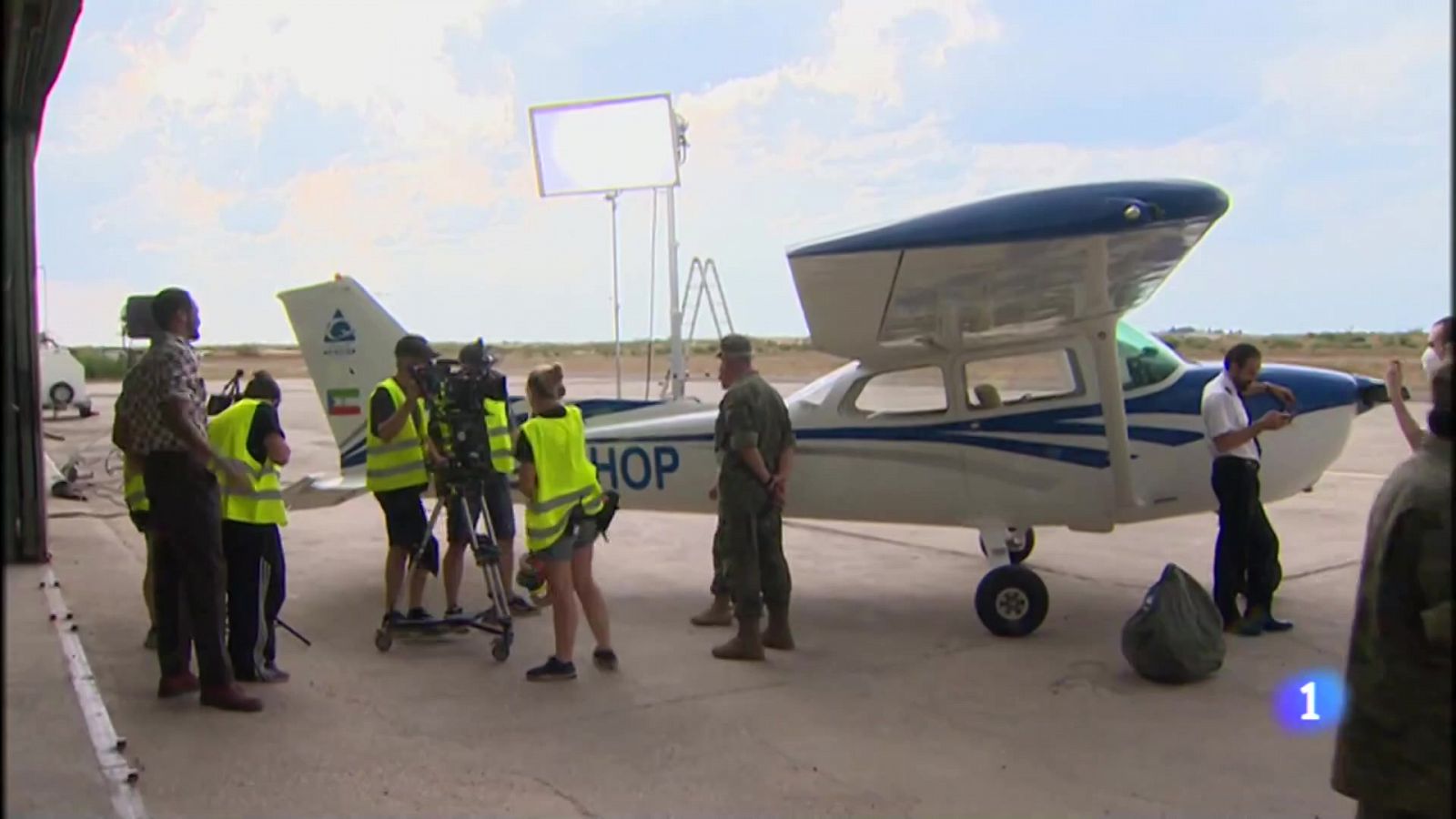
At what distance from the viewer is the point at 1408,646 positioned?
2.21 meters

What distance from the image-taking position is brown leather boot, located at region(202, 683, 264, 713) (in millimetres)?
4648

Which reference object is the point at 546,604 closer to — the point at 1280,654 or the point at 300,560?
the point at 300,560

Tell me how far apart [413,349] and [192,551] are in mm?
1590

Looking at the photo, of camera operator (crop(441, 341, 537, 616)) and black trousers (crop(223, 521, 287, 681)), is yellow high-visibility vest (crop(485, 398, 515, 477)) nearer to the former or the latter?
camera operator (crop(441, 341, 537, 616))

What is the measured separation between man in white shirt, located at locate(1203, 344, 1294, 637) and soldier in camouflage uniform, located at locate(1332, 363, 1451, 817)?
361cm

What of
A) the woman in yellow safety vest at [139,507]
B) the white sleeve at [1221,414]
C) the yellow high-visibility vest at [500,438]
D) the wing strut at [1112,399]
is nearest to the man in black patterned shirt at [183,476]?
the woman in yellow safety vest at [139,507]

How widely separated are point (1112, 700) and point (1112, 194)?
2.18 meters

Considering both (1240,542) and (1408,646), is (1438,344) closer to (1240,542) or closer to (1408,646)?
(1240,542)

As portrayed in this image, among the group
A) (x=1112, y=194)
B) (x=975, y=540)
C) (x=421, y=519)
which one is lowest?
(x=975, y=540)

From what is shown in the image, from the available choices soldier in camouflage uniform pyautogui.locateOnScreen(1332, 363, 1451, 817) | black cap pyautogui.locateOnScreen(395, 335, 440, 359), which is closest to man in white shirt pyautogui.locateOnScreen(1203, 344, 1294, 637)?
soldier in camouflage uniform pyautogui.locateOnScreen(1332, 363, 1451, 817)

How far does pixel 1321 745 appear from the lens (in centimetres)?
434

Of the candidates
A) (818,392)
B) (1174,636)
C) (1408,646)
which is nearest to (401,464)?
(818,392)

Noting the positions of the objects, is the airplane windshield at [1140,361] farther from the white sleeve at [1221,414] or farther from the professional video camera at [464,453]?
the professional video camera at [464,453]

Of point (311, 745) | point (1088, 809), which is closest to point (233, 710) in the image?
point (311, 745)
